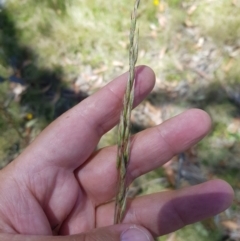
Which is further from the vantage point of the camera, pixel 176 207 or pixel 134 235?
pixel 176 207

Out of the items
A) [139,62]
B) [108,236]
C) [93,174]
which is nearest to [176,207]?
[93,174]

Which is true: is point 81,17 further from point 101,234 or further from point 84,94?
point 101,234

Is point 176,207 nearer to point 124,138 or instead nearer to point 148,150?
point 148,150

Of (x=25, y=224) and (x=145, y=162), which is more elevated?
(x=25, y=224)

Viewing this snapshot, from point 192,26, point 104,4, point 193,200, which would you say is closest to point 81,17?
point 104,4

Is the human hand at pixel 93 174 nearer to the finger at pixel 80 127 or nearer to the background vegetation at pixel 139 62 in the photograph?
the finger at pixel 80 127

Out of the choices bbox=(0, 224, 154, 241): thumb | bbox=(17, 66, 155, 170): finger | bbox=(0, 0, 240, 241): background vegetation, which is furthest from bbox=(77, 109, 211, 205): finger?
bbox=(0, 0, 240, 241): background vegetation
